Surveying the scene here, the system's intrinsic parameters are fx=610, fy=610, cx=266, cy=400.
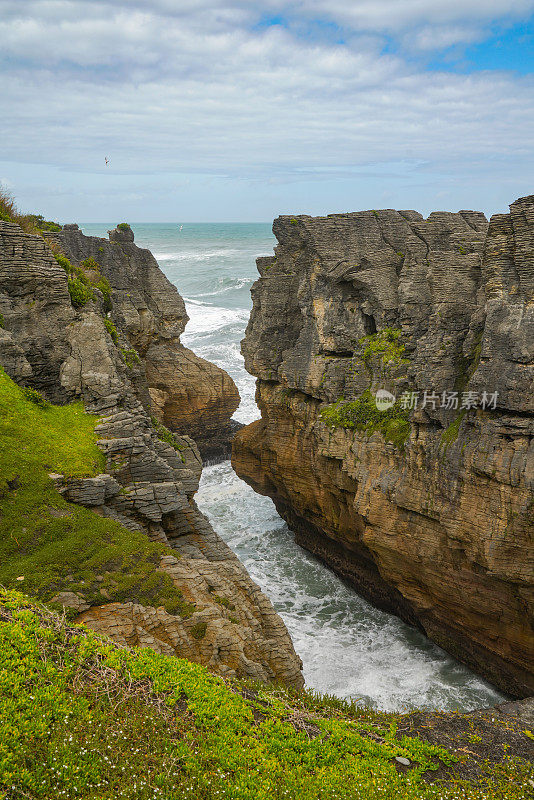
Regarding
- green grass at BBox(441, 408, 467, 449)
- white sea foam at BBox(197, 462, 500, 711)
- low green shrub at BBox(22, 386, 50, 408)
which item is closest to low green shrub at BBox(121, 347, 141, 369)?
low green shrub at BBox(22, 386, 50, 408)

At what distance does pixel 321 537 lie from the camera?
25422 millimetres

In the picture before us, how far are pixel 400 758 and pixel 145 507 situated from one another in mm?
7430

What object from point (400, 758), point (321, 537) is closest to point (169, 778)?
point (400, 758)

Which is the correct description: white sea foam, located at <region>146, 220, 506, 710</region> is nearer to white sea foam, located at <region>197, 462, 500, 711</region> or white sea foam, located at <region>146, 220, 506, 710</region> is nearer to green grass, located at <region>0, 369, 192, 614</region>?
white sea foam, located at <region>197, 462, 500, 711</region>

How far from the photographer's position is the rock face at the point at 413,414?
16266mm

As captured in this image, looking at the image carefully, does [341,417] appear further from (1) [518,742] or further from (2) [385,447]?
(1) [518,742]

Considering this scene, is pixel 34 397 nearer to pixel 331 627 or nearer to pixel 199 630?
pixel 199 630

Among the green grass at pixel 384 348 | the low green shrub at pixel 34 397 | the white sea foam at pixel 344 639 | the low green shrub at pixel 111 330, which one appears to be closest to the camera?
the low green shrub at pixel 34 397

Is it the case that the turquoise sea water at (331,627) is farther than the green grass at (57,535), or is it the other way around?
the turquoise sea water at (331,627)

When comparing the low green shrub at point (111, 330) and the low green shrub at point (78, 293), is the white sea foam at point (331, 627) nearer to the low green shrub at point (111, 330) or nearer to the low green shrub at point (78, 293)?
the low green shrub at point (111, 330)

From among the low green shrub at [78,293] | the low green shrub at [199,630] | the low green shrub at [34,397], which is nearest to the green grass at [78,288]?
the low green shrub at [78,293]

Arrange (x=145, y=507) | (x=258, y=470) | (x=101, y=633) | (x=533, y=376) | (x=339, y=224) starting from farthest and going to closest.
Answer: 1. (x=258, y=470)
2. (x=339, y=224)
3. (x=533, y=376)
4. (x=145, y=507)
5. (x=101, y=633)

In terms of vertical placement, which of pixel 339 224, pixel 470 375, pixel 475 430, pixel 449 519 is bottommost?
pixel 449 519

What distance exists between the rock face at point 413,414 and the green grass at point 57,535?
8.83 m
